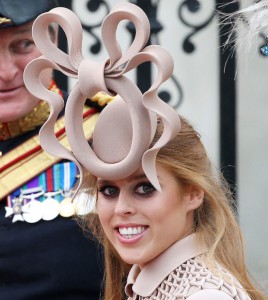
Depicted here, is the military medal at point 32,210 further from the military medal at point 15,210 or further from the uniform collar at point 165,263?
the uniform collar at point 165,263

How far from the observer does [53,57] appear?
2791 mm

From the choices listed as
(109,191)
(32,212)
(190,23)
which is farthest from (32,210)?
(190,23)

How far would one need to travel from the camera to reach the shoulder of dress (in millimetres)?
2605

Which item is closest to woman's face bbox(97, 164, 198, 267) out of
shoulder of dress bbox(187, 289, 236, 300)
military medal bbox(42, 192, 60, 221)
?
shoulder of dress bbox(187, 289, 236, 300)

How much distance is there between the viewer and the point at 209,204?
292 centimetres

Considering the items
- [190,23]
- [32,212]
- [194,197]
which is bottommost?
[32,212]

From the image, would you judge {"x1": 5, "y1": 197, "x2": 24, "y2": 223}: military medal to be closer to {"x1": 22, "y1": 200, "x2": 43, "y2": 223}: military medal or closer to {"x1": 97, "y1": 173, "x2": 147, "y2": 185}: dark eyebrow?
{"x1": 22, "y1": 200, "x2": 43, "y2": 223}: military medal

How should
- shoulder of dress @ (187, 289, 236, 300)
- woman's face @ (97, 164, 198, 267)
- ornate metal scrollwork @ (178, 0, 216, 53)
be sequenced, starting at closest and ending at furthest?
shoulder of dress @ (187, 289, 236, 300) < woman's face @ (97, 164, 198, 267) < ornate metal scrollwork @ (178, 0, 216, 53)

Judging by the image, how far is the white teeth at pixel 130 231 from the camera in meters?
2.78

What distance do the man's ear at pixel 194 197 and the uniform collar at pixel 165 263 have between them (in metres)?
0.06

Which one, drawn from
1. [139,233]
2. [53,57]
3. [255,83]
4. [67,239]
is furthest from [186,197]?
[255,83]

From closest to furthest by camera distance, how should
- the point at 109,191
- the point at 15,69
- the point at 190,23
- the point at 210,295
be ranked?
1. the point at 210,295
2. the point at 109,191
3. the point at 15,69
4. the point at 190,23

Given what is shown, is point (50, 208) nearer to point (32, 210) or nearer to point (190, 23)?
point (32, 210)

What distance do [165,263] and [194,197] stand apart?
6.4 inches
